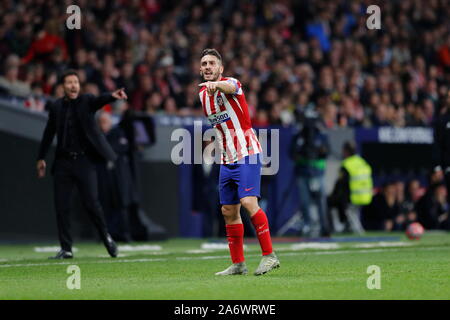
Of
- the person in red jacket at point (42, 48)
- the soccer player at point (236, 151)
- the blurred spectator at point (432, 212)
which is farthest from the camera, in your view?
the blurred spectator at point (432, 212)

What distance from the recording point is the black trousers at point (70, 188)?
42.9ft

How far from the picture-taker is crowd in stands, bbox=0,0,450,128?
1956 cm

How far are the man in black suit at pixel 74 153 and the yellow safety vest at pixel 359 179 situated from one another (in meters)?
7.59

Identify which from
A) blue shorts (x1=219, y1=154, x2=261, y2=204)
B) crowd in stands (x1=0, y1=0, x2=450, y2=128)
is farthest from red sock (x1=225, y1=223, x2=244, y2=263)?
crowd in stands (x1=0, y1=0, x2=450, y2=128)

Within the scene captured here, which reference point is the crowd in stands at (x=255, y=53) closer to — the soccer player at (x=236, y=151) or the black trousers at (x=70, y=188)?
the black trousers at (x=70, y=188)

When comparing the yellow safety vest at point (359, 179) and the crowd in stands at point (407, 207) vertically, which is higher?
the yellow safety vest at point (359, 179)

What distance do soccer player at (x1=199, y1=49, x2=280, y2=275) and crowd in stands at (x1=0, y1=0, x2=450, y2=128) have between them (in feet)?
21.4

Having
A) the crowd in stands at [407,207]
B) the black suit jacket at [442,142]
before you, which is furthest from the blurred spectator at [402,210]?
the black suit jacket at [442,142]

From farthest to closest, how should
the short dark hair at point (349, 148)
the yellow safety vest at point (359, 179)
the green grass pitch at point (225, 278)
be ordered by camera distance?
the yellow safety vest at point (359, 179) < the short dark hair at point (349, 148) < the green grass pitch at point (225, 278)

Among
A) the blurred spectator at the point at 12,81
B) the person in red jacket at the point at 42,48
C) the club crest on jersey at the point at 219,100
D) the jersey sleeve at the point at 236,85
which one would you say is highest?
the person in red jacket at the point at 42,48

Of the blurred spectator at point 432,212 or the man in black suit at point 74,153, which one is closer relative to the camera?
the man in black suit at point 74,153

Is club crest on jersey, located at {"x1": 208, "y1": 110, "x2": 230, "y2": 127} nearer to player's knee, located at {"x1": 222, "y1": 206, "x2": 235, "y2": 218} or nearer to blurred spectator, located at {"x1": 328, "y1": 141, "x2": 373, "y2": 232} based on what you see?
player's knee, located at {"x1": 222, "y1": 206, "x2": 235, "y2": 218}

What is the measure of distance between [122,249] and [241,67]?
26.3 feet

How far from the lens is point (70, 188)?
1318 centimetres
